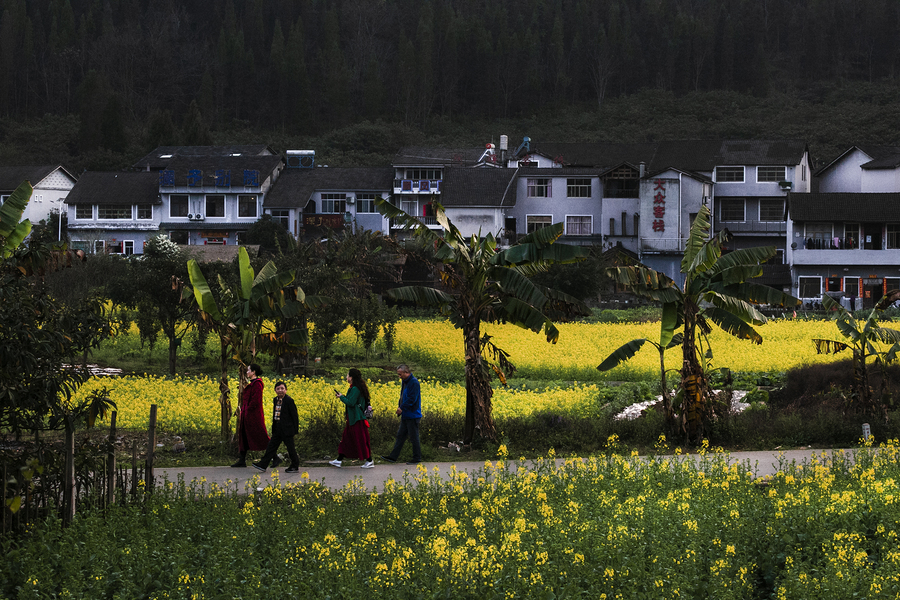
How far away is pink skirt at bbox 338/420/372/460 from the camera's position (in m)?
14.4

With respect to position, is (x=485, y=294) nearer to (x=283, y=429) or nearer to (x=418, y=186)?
(x=283, y=429)

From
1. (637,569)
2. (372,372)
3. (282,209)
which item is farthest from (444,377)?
(282,209)

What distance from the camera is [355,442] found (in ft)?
47.4

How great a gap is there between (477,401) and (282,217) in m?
58.5

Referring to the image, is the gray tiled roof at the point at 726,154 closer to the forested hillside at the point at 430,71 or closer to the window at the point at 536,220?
the window at the point at 536,220

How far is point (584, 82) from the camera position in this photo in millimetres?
133375

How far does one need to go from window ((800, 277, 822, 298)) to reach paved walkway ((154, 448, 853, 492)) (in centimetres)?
4513

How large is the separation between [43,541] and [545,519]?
480cm

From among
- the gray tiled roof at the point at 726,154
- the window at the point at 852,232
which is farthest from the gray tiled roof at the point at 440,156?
→ the window at the point at 852,232

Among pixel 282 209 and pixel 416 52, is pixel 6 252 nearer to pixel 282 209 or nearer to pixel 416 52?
pixel 282 209

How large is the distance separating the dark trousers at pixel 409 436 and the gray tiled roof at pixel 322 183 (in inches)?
2298

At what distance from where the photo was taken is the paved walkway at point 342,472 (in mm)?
13250

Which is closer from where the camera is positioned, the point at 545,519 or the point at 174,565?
the point at 174,565

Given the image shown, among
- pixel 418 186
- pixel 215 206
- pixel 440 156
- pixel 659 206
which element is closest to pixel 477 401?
pixel 659 206
